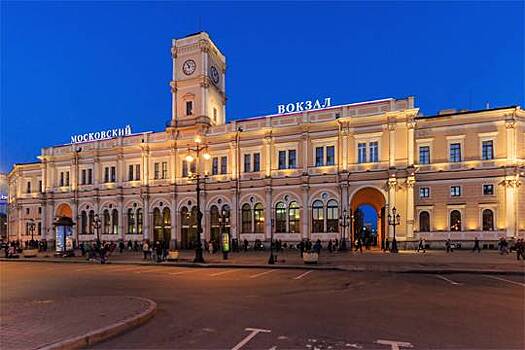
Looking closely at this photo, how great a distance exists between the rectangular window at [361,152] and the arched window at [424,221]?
8.44 metres

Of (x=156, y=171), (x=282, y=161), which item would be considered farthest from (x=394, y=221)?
(x=156, y=171)

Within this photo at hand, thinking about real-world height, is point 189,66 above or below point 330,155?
above

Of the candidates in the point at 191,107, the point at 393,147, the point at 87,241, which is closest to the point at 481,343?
the point at 393,147

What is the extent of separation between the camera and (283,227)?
156 ft

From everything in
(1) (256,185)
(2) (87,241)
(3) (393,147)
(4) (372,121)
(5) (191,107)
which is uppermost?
(5) (191,107)

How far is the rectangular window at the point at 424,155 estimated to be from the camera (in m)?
43.3

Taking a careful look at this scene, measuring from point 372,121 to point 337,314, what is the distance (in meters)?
35.8

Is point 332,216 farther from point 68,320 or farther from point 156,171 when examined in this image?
point 68,320

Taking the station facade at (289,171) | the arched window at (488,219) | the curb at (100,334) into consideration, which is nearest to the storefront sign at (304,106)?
the station facade at (289,171)

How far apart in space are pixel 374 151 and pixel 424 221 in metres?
9.18

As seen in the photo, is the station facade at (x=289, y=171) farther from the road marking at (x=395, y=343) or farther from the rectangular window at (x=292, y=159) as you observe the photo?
the road marking at (x=395, y=343)

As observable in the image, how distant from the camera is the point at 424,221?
43031mm

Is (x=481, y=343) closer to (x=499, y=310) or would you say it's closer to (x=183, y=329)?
(x=499, y=310)

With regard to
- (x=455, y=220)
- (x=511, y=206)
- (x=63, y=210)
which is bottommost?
(x=455, y=220)
